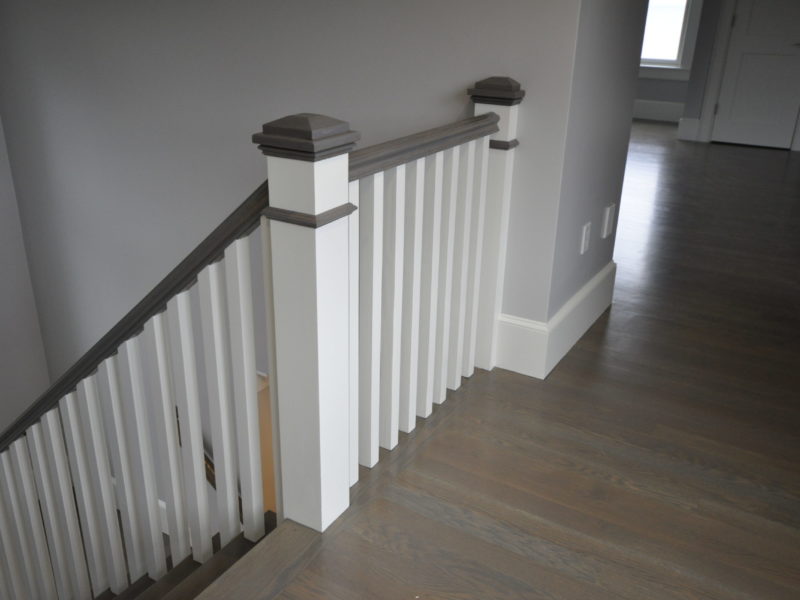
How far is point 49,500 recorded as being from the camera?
2.53 m

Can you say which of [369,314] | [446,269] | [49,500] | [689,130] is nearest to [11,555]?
[49,500]

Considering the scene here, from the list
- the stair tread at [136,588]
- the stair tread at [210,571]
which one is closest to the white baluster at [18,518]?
the stair tread at [136,588]

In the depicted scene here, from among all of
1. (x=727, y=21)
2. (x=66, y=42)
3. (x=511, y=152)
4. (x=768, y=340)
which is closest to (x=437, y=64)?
(x=511, y=152)

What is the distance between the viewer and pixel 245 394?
1.74m

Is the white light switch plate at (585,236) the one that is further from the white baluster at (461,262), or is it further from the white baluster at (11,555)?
the white baluster at (11,555)

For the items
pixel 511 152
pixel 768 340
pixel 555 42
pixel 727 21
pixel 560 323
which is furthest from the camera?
pixel 727 21

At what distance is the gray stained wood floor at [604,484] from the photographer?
166 centimetres

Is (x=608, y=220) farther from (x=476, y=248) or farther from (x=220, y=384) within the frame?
(x=220, y=384)

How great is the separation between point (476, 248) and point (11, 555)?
2.26 m

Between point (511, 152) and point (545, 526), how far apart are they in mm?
1174

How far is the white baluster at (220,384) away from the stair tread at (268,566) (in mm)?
215

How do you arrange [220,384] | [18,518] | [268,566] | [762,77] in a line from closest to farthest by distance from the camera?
[268,566] < [220,384] < [18,518] < [762,77]

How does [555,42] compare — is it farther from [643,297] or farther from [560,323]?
[643,297]

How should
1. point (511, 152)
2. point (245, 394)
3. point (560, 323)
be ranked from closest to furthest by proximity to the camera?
point (245, 394) < point (511, 152) < point (560, 323)
